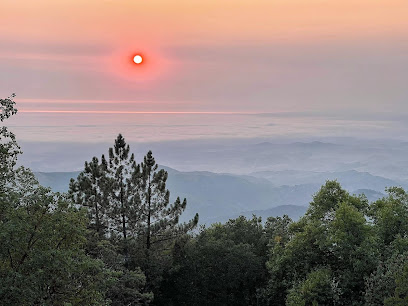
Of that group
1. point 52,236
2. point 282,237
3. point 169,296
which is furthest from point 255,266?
point 52,236

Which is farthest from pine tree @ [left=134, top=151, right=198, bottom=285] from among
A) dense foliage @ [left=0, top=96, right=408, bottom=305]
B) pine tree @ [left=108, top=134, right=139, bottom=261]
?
pine tree @ [left=108, top=134, right=139, bottom=261]

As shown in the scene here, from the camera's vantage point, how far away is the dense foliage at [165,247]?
12695mm

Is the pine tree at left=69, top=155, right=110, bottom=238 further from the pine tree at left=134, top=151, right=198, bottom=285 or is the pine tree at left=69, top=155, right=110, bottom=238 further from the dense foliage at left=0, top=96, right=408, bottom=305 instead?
the pine tree at left=134, top=151, right=198, bottom=285

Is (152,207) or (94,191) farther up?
(94,191)

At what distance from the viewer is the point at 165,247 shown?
2772cm

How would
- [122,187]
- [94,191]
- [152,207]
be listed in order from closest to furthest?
[94,191], [122,187], [152,207]

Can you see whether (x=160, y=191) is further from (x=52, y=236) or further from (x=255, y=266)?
(x=52, y=236)

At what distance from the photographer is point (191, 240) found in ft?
92.9

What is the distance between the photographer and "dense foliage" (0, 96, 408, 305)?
1270 cm

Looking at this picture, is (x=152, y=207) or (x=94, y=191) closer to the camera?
(x=94, y=191)

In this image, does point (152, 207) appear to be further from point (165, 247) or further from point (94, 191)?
point (94, 191)

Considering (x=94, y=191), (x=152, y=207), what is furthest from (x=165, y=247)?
(x=94, y=191)

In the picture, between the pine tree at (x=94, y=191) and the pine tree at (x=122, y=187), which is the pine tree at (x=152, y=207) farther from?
the pine tree at (x=94, y=191)

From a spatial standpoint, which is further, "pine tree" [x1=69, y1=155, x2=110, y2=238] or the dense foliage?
"pine tree" [x1=69, y1=155, x2=110, y2=238]
